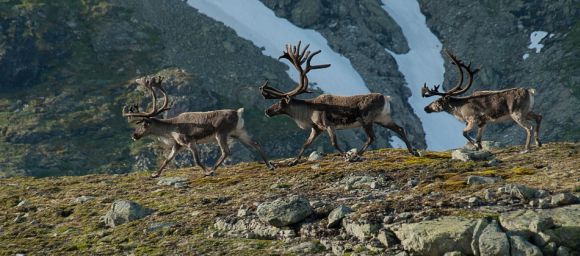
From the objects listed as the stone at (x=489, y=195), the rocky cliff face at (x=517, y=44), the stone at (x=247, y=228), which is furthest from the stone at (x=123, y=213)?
the rocky cliff face at (x=517, y=44)

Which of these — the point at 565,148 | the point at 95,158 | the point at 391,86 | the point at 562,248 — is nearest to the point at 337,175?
the point at 565,148

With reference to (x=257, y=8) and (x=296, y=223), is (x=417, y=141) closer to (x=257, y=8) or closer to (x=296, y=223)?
(x=257, y=8)

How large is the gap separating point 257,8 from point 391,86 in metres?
33.6

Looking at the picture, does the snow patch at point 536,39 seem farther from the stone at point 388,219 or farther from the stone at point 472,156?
the stone at point 388,219

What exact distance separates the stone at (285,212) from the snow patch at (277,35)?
429 feet

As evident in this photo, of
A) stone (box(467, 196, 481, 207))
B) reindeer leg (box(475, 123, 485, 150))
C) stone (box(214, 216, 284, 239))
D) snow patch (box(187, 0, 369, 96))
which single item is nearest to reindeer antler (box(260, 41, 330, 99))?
reindeer leg (box(475, 123, 485, 150))

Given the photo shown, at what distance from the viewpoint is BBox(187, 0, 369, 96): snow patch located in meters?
157

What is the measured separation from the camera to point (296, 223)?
21000mm

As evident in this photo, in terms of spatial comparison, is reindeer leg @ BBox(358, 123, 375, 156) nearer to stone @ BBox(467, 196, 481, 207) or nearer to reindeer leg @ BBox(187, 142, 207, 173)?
reindeer leg @ BBox(187, 142, 207, 173)

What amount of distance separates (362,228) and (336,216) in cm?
116

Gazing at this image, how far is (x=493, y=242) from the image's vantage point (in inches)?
690

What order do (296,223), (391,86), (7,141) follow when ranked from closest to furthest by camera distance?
(296,223)
(7,141)
(391,86)

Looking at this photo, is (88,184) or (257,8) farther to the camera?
(257,8)

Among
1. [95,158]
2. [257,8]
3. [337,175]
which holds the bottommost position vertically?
[95,158]
